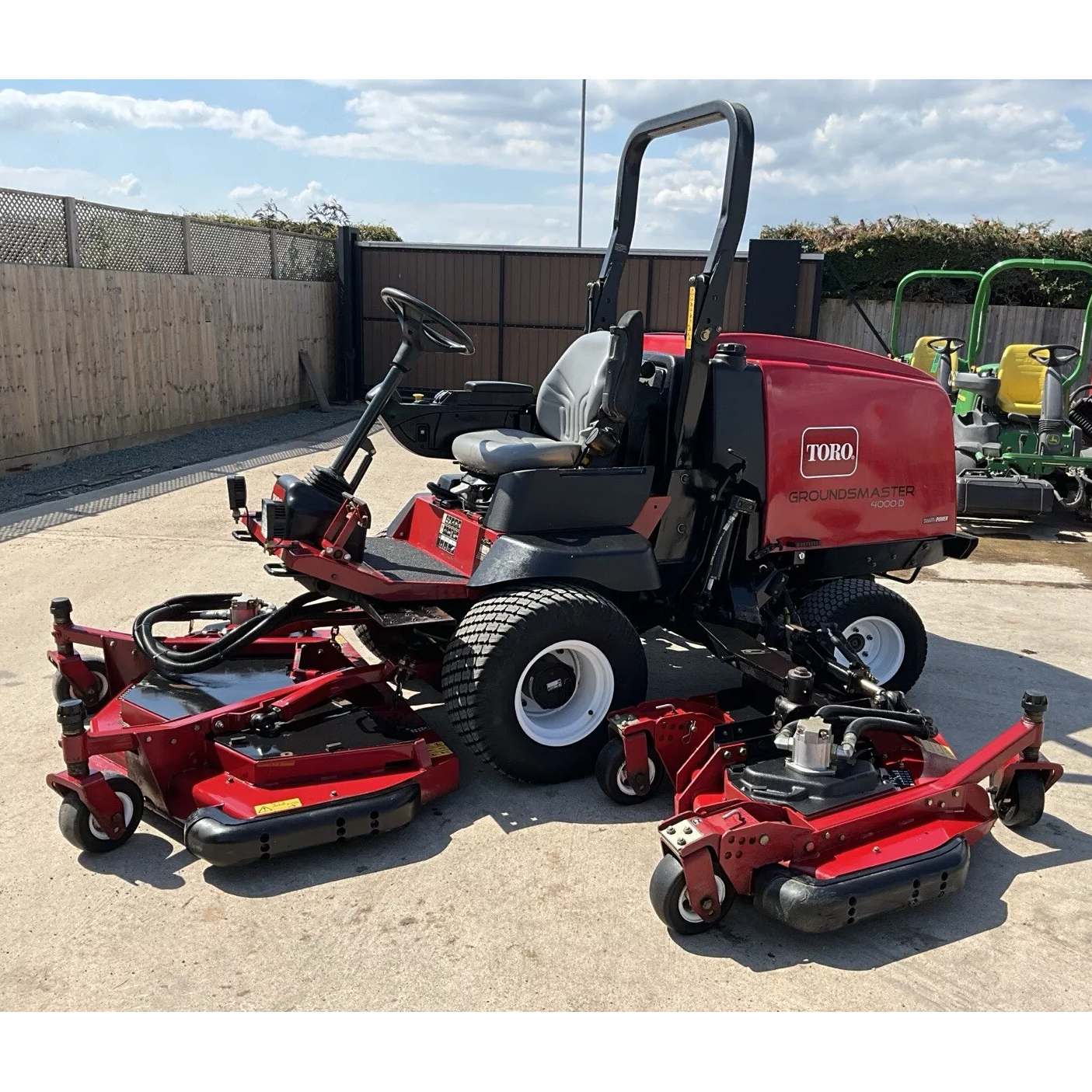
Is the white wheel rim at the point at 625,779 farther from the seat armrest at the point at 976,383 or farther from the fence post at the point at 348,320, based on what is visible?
the fence post at the point at 348,320

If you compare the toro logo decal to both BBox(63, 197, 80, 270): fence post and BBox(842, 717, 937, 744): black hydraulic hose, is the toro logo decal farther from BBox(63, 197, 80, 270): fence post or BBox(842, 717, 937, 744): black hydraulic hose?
BBox(63, 197, 80, 270): fence post

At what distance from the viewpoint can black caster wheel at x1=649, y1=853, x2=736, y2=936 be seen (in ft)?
9.09

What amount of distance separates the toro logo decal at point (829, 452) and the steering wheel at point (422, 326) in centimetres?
142

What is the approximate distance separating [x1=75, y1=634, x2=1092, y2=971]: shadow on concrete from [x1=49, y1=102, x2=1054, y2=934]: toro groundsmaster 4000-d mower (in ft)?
0.35

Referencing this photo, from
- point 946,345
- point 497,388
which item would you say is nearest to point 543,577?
point 497,388

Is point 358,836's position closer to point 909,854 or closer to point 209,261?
point 909,854

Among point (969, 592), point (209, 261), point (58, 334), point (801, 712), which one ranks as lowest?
point (969, 592)

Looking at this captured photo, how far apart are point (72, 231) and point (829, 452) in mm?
8228

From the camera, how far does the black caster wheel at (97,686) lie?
3812 millimetres

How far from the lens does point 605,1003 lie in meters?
2.54

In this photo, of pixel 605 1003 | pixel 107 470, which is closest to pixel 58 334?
pixel 107 470

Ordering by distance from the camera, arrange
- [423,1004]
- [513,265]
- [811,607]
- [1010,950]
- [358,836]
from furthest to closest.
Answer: [513,265]
[811,607]
[358,836]
[1010,950]
[423,1004]

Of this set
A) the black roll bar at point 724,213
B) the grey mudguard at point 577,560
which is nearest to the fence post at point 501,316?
the black roll bar at point 724,213

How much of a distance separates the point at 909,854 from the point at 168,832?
2.28 meters
